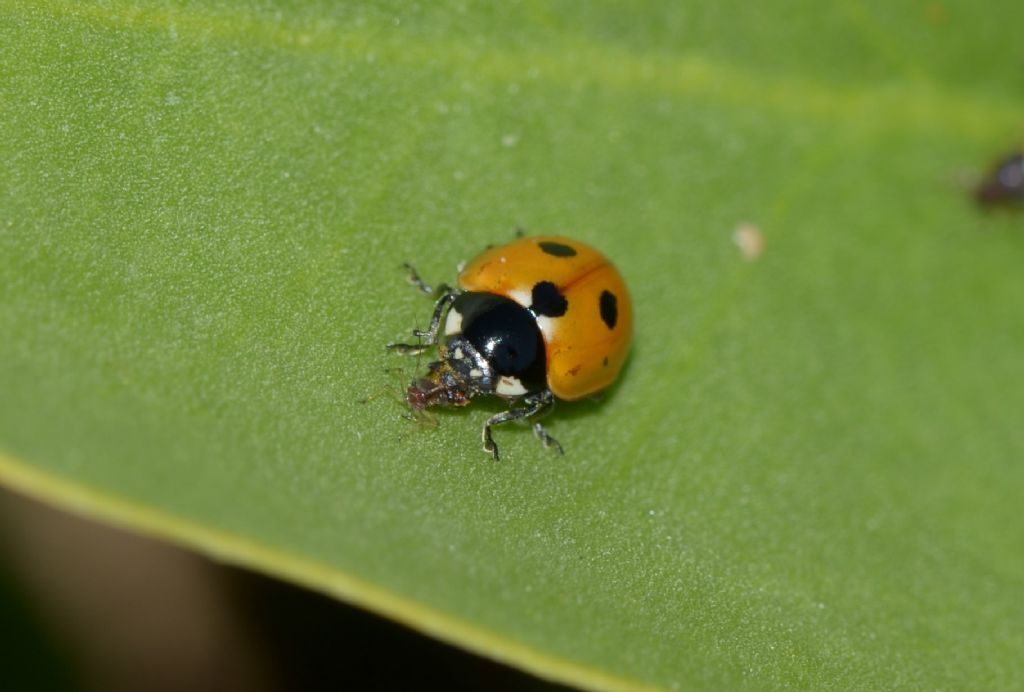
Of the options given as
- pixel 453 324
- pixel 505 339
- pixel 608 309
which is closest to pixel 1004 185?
pixel 608 309

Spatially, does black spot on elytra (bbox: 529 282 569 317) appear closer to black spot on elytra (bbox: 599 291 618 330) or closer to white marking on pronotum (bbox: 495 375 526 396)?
black spot on elytra (bbox: 599 291 618 330)

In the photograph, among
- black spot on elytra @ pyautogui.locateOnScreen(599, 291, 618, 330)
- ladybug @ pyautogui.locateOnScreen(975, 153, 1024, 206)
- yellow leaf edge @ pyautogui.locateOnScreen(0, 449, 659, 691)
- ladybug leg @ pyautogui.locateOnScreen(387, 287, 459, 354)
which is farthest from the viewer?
ladybug @ pyautogui.locateOnScreen(975, 153, 1024, 206)

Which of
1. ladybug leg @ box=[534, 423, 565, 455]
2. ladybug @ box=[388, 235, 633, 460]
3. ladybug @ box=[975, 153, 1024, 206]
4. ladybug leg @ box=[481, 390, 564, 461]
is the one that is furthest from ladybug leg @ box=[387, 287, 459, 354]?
ladybug @ box=[975, 153, 1024, 206]

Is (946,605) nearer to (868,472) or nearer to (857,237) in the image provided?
(868,472)

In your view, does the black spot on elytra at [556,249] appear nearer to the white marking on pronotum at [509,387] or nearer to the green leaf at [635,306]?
the green leaf at [635,306]

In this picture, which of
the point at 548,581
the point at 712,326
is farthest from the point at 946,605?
the point at 548,581

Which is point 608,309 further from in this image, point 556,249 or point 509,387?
point 509,387
